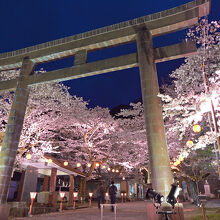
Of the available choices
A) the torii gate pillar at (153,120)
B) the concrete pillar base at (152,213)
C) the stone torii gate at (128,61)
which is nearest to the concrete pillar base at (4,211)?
the stone torii gate at (128,61)

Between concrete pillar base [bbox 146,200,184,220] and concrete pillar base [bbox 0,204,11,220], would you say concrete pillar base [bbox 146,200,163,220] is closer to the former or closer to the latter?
concrete pillar base [bbox 146,200,184,220]

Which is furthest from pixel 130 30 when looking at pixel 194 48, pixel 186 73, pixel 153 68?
pixel 186 73

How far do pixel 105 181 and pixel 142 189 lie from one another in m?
11.0

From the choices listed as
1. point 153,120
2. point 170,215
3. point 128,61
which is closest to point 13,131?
point 128,61

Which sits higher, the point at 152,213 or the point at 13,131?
the point at 13,131

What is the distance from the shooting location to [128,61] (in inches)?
347

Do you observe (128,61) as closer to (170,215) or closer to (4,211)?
(170,215)

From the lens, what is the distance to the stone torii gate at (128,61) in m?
7.00

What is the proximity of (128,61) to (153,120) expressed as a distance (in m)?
3.16

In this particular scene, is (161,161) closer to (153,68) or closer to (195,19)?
(153,68)

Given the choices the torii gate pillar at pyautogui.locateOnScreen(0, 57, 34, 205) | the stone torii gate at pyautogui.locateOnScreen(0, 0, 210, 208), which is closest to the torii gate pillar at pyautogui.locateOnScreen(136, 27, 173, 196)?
the stone torii gate at pyautogui.locateOnScreen(0, 0, 210, 208)

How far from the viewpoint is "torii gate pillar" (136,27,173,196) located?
6531mm

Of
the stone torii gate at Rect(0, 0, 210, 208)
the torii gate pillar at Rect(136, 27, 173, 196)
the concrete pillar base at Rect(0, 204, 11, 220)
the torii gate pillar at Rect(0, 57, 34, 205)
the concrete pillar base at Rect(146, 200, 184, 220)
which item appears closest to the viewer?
the concrete pillar base at Rect(146, 200, 184, 220)

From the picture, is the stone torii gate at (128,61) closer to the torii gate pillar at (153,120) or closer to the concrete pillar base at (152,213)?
the torii gate pillar at (153,120)
